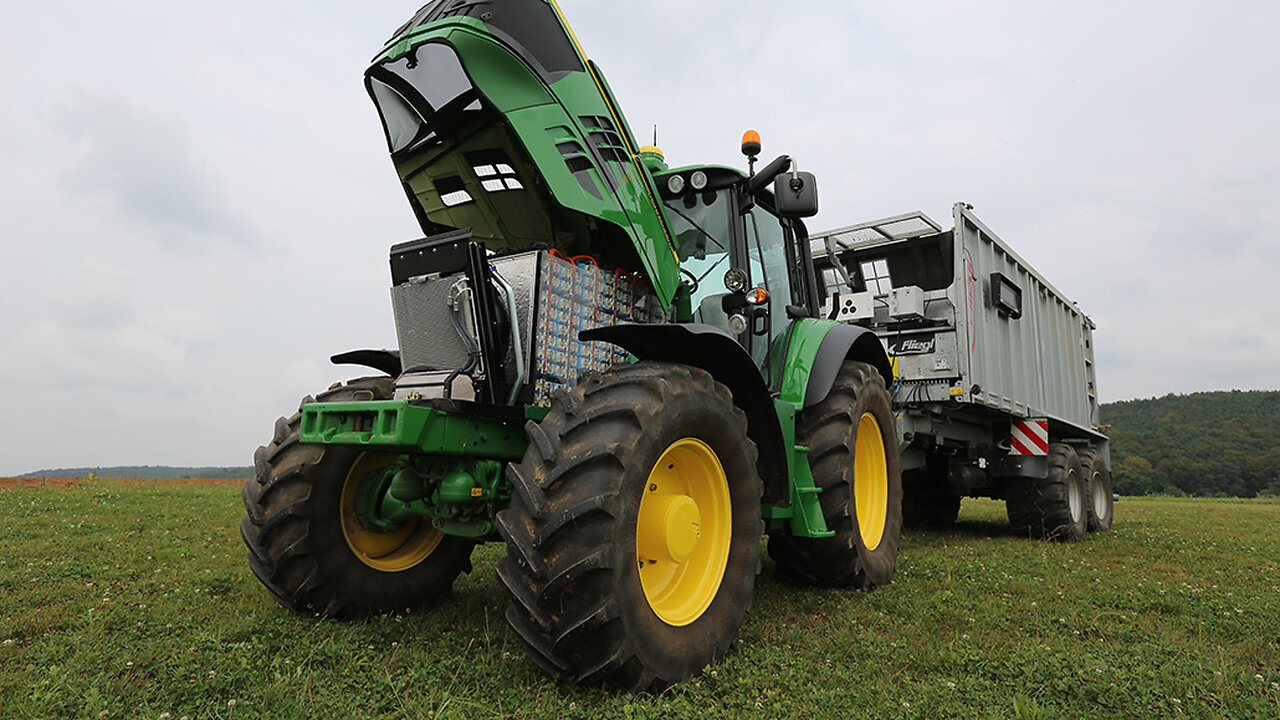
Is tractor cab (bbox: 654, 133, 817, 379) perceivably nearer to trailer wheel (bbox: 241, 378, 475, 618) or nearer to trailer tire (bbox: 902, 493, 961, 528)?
trailer wheel (bbox: 241, 378, 475, 618)

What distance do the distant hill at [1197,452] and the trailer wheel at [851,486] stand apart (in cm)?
2718

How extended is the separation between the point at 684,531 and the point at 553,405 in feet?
2.89

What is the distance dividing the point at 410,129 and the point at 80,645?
2929mm

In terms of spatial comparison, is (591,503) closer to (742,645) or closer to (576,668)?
(576,668)

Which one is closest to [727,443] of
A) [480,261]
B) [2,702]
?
[480,261]

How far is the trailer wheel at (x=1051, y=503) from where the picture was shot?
8719 millimetres

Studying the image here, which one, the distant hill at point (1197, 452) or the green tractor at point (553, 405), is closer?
the green tractor at point (553, 405)

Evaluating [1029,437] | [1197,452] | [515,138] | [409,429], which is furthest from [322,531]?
[1197,452]

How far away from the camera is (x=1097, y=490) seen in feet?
34.7

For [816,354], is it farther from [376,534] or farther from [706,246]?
[376,534]

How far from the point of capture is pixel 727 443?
11.7 feet

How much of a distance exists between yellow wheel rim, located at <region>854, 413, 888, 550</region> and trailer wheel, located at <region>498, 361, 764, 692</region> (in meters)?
2.28

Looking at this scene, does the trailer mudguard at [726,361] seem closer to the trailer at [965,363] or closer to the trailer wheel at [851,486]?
the trailer wheel at [851,486]

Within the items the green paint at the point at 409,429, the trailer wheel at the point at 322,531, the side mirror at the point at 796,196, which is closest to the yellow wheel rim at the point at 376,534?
the trailer wheel at the point at 322,531
